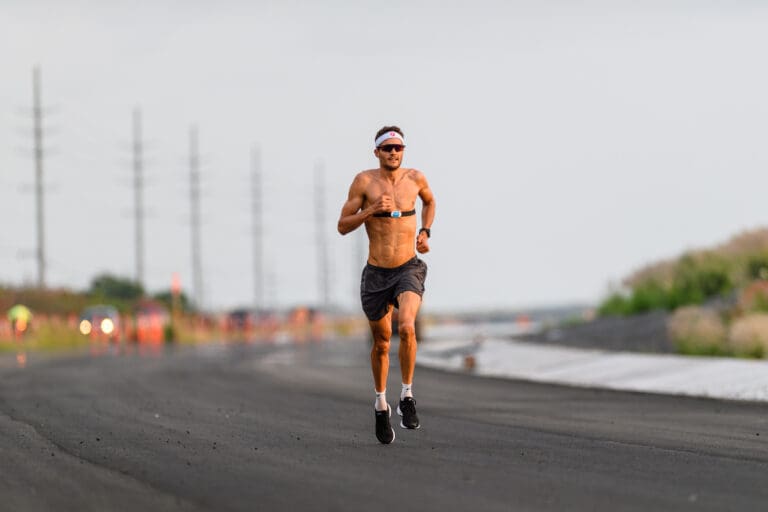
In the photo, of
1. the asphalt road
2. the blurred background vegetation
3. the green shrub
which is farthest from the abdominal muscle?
the green shrub

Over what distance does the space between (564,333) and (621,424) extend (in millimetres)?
24000

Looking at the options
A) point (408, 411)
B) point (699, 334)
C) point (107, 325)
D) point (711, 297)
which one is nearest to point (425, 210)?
point (408, 411)

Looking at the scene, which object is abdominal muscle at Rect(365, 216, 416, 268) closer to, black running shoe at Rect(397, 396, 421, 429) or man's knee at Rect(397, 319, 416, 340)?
man's knee at Rect(397, 319, 416, 340)

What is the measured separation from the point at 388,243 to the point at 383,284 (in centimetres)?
37

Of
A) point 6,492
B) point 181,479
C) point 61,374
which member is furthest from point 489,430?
point 61,374

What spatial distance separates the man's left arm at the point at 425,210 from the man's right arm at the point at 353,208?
55 centimetres

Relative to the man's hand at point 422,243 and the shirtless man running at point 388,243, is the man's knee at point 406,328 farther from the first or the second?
the man's hand at point 422,243

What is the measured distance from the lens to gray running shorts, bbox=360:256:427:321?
1323cm

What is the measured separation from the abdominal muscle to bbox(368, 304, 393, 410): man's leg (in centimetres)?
45

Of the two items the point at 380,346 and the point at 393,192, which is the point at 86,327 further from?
the point at 393,192

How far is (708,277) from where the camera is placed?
38.4 m

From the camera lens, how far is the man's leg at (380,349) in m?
13.3

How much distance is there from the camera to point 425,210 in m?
13.6

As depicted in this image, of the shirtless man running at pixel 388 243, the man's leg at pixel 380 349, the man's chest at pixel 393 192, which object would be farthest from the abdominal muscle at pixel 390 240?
the man's leg at pixel 380 349
